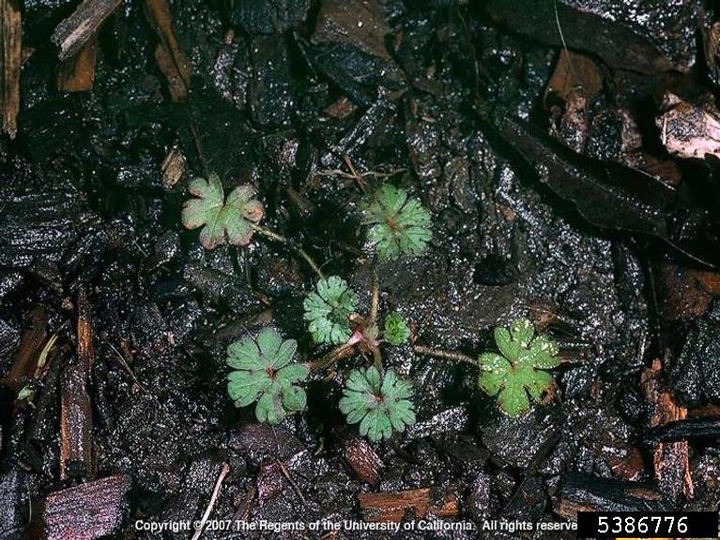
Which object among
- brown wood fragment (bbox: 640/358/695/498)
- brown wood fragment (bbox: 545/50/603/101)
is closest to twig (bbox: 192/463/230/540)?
brown wood fragment (bbox: 640/358/695/498)

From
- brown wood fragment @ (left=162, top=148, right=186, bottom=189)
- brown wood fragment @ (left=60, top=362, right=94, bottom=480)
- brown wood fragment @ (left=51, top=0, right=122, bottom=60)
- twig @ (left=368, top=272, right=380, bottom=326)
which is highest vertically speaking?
brown wood fragment @ (left=51, top=0, right=122, bottom=60)

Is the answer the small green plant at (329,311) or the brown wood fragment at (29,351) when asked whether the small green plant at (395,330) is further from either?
the brown wood fragment at (29,351)

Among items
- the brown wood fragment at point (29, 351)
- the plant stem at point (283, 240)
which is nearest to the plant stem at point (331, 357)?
the plant stem at point (283, 240)

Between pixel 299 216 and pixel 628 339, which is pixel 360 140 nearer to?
pixel 299 216

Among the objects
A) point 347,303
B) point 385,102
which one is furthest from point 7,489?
point 385,102

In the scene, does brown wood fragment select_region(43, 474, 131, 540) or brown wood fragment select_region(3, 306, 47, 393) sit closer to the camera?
brown wood fragment select_region(43, 474, 131, 540)

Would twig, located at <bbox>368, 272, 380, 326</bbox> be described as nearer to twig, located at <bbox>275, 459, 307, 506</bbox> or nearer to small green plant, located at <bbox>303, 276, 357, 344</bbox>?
small green plant, located at <bbox>303, 276, 357, 344</bbox>
